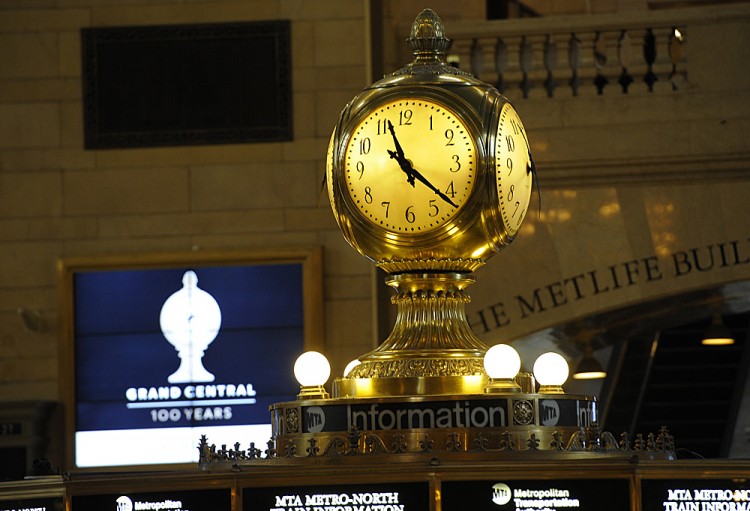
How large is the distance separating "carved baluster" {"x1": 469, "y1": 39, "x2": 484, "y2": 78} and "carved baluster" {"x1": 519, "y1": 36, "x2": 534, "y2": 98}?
0.31m

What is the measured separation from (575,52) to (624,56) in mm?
365

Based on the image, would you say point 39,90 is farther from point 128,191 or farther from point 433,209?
point 433,209

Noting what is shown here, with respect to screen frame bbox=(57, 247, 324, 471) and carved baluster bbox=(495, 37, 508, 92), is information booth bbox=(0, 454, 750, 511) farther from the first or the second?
carved baluster bbox=(495, 37, 508, 92)

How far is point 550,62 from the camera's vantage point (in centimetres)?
1306

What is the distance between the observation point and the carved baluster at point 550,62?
13062 mm

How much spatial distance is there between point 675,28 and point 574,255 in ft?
6.13

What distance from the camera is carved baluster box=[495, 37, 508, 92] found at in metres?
13.0

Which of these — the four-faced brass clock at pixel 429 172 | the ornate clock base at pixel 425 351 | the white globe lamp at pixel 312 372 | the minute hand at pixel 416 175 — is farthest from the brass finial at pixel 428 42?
the white globe lamp at pixel 312 372

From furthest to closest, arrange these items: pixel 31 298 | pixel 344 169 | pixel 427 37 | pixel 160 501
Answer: pixel 31 298 < pixel 427 37 < pixel 344 169 < pixel 160 501

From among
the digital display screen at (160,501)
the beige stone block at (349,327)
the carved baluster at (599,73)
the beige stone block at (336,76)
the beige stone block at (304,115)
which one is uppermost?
the carved baluster at (599,73)

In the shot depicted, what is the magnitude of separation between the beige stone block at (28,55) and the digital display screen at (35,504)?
9248 millimetres

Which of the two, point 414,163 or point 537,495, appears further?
point 414,163

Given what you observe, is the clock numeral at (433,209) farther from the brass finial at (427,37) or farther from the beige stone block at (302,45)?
the beige stone block at (302,45)

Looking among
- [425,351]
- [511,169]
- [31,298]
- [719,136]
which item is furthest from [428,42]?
[31,298]
